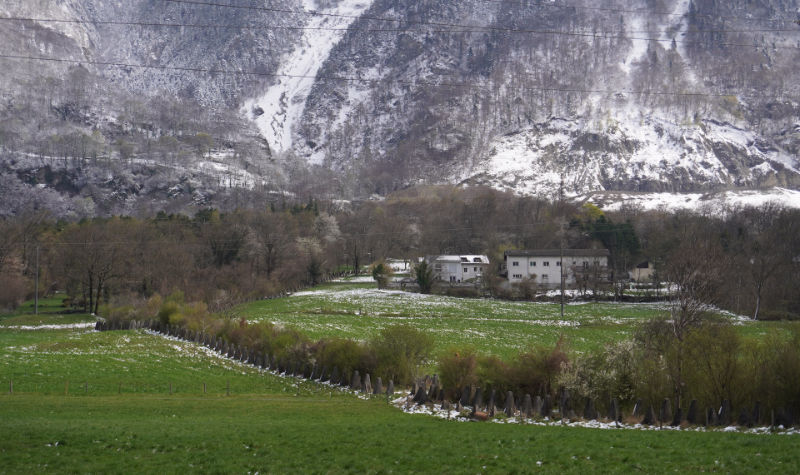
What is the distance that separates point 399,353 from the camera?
1288 inches

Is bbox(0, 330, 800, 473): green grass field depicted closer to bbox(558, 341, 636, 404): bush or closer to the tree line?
bbox(558, 341, 636, 404): bush

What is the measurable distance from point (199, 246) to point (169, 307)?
1716 inches

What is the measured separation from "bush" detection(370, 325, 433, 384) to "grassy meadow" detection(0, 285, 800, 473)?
3.08 m

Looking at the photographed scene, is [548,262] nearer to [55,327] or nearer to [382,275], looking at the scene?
[382,275]

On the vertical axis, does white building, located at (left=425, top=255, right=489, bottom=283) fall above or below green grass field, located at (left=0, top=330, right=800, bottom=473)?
above

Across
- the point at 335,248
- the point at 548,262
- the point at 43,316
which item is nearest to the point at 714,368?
the point at 43,316

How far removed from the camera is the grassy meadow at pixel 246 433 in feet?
45.8

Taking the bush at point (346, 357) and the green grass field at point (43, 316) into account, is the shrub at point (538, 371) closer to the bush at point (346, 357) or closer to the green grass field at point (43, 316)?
the bush at point (346, 357)

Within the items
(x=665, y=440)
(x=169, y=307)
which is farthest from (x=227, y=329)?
(x=665, y=440)

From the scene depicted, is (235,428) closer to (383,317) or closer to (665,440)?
(665,440)

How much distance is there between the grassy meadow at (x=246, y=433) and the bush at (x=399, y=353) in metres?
3.08

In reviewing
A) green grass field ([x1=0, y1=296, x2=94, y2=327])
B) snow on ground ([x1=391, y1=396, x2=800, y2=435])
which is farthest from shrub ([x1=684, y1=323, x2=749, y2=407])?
green grass field ([x1=0, y1=296, x2=94, y2=327])

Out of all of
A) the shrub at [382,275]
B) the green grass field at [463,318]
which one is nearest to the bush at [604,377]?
the green grass field at [463,318]

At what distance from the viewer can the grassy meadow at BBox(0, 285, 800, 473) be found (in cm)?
1395
